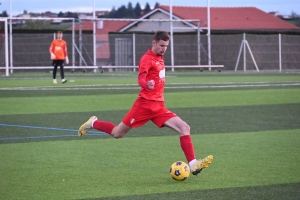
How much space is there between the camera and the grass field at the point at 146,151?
779 cm

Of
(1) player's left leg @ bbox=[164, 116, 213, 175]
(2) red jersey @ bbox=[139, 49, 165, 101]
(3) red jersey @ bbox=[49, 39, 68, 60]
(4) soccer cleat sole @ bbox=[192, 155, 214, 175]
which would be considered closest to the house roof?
(3) red jersey @ bbox=[49, 39, 68, 60]

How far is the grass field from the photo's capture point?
7.79 m

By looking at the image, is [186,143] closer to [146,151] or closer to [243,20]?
[146,151]

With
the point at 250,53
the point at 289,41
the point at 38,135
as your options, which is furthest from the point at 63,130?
the point at 289,41

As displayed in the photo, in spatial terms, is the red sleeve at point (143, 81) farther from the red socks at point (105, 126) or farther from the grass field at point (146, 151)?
the red socks at point (105, 126)

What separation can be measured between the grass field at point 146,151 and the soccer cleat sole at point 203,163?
11cm

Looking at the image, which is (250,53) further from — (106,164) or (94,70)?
(106,164)

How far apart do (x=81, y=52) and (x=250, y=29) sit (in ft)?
63.8

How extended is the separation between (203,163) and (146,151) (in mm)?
2576

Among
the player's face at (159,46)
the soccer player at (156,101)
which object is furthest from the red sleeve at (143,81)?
the player's face at (159,46)

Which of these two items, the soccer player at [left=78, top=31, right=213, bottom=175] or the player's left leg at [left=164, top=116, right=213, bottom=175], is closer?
the player's left leg at [left=164, top=116, right=213, bottom=175]

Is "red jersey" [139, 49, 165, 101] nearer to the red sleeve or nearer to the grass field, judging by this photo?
the red sleeve

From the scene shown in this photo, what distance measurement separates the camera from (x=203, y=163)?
8281 millimetres

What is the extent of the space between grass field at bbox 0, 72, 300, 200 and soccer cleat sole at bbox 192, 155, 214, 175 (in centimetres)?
11
